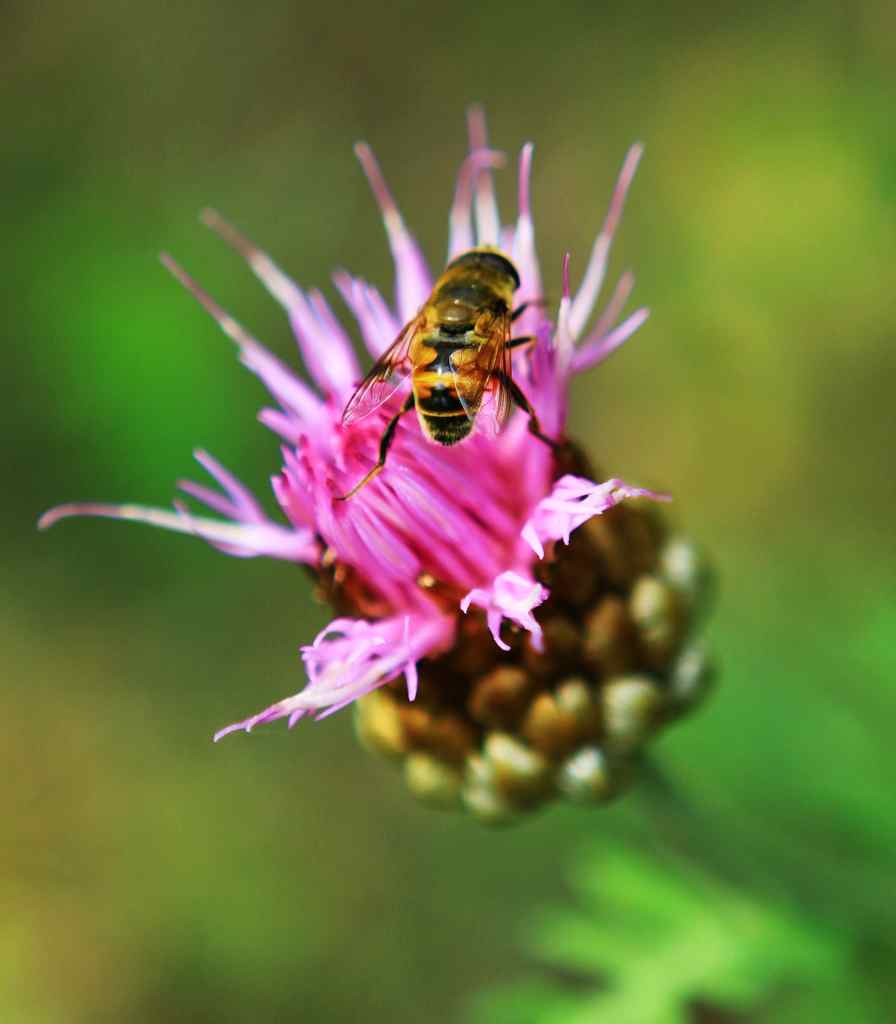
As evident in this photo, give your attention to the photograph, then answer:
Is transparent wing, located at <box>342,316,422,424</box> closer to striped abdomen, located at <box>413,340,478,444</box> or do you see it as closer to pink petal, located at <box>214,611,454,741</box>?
striped abdomen, located at <box>413,340,478,444</box>

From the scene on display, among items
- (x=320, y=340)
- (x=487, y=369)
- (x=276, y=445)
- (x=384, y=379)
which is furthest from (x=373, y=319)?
(x=276, y=445)

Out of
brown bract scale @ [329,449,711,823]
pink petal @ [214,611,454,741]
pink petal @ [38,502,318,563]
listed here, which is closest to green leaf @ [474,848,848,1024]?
brown bract scale @ [329,449,711,823]

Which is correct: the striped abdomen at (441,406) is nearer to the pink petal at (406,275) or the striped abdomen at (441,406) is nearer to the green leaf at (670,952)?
the pink petal at (406,275)

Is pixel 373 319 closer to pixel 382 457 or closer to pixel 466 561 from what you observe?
pixel 382 457

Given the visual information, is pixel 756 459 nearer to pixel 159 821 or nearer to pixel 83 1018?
pixel 159 821

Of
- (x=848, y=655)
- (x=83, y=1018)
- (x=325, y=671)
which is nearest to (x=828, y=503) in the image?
(x=848, y=655)
